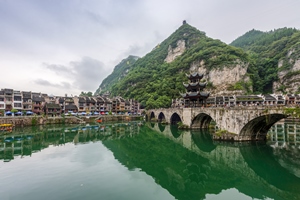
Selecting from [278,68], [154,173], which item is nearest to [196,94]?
[154,173]

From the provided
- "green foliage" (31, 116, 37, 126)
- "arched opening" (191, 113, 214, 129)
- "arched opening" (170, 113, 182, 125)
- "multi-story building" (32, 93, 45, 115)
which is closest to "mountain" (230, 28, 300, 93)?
"arched opening" (170, 113, 182, 125)

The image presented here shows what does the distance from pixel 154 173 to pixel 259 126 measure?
17269 millimetres

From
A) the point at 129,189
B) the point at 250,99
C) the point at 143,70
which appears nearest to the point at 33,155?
the point at 129,189

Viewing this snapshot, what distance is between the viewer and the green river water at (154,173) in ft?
38.7

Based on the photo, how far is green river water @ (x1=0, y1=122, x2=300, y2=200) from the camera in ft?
38.7

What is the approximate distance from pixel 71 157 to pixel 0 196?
945cm

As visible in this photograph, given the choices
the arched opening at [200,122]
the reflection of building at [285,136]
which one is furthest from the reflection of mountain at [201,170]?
the arched opening at [200,122]

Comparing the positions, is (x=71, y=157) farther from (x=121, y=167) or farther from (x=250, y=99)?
(x=250, y=99)

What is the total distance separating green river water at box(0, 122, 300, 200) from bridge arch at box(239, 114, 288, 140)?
1643mm

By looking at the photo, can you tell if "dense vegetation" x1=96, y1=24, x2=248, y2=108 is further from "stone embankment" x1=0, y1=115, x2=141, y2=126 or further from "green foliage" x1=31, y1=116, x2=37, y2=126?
"green foliage" x1=31, y1=116, x2=37, y2=126

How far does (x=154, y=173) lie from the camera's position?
15.8m

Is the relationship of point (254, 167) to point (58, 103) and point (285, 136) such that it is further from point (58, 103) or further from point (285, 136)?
point (58, 103)

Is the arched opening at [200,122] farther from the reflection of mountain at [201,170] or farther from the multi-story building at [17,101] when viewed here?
the multi-story building at [17,101]

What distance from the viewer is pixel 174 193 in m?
12.3
